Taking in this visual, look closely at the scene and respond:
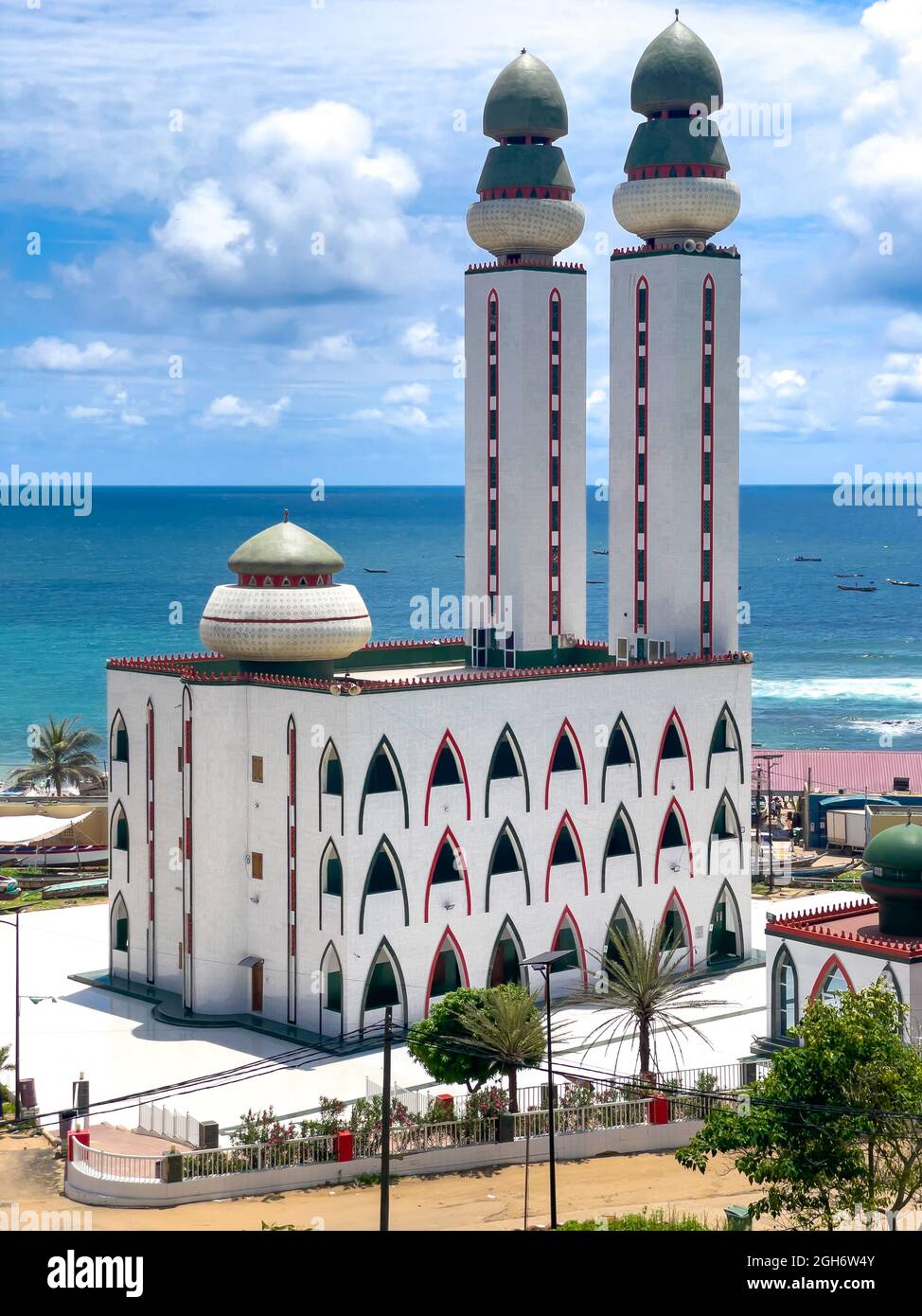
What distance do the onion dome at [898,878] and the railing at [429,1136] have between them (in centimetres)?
1116

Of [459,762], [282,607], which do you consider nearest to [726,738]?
[459,762]

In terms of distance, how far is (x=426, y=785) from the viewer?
53.9 meters

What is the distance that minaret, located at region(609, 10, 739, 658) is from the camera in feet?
202

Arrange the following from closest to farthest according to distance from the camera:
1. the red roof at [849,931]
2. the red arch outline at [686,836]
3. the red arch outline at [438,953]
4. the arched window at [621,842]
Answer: the red roof at [849,931], the red arch outline at [438,953], the arched window at [621,842], the red arch outline at [686,836]

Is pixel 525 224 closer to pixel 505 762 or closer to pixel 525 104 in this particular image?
pixel 525 104

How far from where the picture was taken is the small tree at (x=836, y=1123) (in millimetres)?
35781

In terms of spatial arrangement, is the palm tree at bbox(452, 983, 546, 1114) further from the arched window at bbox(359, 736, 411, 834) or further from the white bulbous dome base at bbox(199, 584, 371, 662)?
the white bulbous dome base at bbox(199, 584, 371, 662)

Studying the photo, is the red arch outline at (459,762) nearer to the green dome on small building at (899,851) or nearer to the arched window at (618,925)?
the arched window at (618,925)

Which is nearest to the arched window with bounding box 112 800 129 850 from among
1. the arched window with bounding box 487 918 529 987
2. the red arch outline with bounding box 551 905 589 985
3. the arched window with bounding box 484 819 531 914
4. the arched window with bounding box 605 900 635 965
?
the arched window with bounding box 484 819 531 914

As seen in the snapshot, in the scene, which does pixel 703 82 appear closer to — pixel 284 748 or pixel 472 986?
pixel 284 748

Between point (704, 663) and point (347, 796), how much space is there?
14.3 meters

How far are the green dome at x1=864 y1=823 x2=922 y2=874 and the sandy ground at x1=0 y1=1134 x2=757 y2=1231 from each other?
8428 mm

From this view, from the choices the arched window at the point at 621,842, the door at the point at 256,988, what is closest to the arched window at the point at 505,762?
the arched window at the point at 621,842
